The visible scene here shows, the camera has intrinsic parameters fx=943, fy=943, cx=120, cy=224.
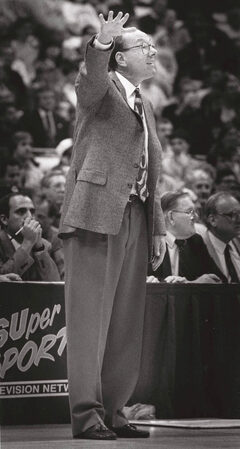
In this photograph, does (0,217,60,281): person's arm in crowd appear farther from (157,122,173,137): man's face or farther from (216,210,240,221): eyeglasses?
(157,122,173,137): man's face

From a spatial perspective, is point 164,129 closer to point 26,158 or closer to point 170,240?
point 26,158

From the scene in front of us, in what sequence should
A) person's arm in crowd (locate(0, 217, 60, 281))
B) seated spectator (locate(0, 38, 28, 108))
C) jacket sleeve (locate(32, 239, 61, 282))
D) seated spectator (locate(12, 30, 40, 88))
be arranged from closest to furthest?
person's arm in crowd (locate(0, 217, 60, 281)), jacket sleeve (locate(32, 239, 61, 282)), seated spectator (locate(0, 38, 28, 108)), seated spectator (locate(12, 30, 40, 88))

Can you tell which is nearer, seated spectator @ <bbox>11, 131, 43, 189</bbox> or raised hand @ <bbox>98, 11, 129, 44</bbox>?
raised hand @ <bbox>98, 11, 129, 44</bbox>

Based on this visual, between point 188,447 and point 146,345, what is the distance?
1.31m

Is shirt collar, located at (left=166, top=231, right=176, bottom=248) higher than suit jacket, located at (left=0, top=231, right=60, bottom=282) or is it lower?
higher

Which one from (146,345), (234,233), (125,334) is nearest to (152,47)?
(125,334)

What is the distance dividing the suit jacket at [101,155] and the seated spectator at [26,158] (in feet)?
16.1

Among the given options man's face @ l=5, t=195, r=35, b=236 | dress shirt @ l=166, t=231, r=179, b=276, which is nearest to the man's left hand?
dress shirt @ l=166, t=231, r=179, b=276

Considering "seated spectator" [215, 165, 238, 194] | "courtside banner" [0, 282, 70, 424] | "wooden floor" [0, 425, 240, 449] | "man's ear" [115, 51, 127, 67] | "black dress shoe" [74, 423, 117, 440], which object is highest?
"seated spectator" [215, 165, 238, 194]

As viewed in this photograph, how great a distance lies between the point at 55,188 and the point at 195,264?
8.44ft

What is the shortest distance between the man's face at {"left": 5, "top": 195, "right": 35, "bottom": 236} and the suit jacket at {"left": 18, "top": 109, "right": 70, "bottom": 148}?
5.38 meters

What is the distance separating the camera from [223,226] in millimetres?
5812

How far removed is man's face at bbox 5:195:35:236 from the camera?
5.47 metres

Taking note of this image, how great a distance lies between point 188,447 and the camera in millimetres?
3424
